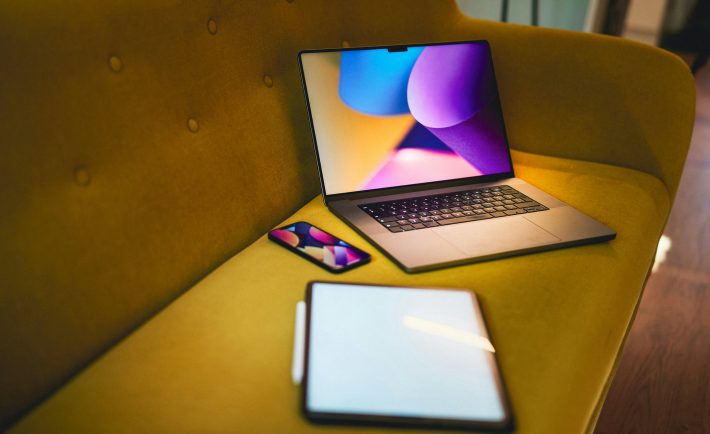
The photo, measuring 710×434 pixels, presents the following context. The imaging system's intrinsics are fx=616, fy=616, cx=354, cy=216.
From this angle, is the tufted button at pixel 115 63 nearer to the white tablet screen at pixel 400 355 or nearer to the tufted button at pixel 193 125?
the tufted button at pixel 193 125

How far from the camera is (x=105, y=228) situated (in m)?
0.68

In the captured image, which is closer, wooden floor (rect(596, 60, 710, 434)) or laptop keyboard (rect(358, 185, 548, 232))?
laptop keyboard (rect(358, 185, 548, 232))

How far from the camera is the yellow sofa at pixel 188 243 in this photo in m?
0.59

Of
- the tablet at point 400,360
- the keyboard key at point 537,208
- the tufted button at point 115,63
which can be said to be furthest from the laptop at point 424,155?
the tufted button at point 115,63

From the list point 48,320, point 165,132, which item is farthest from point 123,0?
point 48,320

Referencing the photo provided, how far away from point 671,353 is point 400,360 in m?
0.90

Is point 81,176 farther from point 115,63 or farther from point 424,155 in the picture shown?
point 424,155

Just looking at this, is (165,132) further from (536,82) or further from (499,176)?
(536,82)

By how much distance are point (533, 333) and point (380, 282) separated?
0.19 metres

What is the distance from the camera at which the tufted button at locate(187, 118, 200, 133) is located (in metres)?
0.80

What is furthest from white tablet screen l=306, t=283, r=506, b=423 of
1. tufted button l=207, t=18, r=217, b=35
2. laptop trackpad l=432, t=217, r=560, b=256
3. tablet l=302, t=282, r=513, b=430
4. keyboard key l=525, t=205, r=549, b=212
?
tufted button l=207, t=18, r=217, b=35

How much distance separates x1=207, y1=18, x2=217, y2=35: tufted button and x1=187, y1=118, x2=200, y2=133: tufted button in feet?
0.43

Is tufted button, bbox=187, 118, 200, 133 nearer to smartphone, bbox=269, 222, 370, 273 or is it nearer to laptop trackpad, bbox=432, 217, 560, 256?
smartphone, bbox=269, 222, 370, 273

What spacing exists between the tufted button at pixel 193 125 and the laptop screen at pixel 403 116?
0.18m
